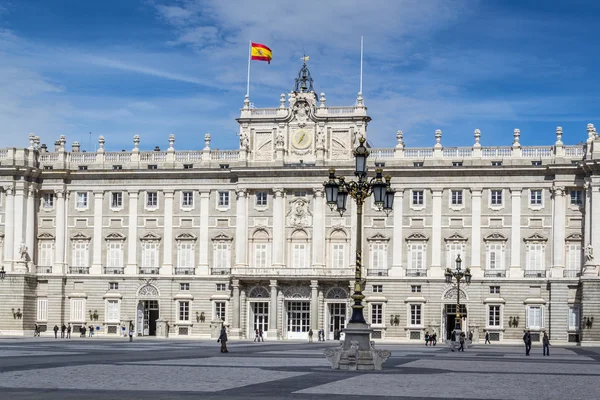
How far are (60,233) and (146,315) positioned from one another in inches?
401

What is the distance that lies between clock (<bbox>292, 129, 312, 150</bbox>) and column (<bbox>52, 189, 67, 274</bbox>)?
20524 mm

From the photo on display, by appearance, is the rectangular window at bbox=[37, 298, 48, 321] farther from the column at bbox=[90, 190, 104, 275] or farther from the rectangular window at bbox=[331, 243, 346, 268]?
the rectangular window at bbox=[331, 243, 346, 268]

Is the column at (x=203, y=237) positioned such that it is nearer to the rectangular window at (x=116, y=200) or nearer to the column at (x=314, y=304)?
the rectangular window at (x=116, y=200)

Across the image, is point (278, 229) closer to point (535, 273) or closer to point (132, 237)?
point (132, 237)

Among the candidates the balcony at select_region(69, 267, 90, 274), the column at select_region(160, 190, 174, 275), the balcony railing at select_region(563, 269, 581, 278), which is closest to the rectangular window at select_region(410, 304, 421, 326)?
the balcony railing at select_region(563, 269, 581, 278)

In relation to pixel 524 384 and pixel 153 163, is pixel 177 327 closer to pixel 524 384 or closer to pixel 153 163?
pixel 153 163

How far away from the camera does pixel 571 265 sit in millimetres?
79188

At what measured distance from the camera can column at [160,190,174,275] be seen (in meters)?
85.4

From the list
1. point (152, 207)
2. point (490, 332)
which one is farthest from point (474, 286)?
point (152, 207)

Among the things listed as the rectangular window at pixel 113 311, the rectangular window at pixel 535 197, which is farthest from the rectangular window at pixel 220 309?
the rectangular window at pixel 535 197

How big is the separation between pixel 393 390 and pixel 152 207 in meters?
62.5

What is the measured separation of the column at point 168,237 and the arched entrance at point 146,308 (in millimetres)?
1922

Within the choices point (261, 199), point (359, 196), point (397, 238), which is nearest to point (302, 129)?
point (261, 199)

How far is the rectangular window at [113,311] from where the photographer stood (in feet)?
283
